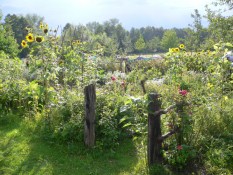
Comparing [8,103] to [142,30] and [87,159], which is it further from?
[142,30]

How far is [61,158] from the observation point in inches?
169

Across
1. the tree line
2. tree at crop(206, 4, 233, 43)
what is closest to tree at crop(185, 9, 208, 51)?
the tree line

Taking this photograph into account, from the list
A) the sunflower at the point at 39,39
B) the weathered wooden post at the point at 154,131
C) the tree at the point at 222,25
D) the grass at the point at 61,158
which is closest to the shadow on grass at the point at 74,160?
the grass at the point at 61,158

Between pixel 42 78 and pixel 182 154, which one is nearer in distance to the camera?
pixel 182 154

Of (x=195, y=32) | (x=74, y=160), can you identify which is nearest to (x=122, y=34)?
(x=195, y=32)

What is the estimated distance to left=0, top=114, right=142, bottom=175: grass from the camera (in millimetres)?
3930

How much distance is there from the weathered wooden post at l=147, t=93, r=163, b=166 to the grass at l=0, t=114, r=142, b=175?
1.45ft

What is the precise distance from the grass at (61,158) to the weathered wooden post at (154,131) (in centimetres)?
44

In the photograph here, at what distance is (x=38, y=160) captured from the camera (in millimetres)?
4191

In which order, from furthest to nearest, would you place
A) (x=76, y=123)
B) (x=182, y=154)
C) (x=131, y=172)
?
(x=76, y=123), (x=131, y=172), (x=182, y=154)

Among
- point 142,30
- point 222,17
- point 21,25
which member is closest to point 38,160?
point 222,17

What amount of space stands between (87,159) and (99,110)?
3.07 ft

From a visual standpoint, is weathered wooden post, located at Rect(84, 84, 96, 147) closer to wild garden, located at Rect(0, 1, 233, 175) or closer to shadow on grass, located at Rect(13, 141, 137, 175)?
wild garden, located at Rect(0, 1, 233, 175)

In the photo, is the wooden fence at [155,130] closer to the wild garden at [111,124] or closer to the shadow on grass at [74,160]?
the wild garden at [111,124]
